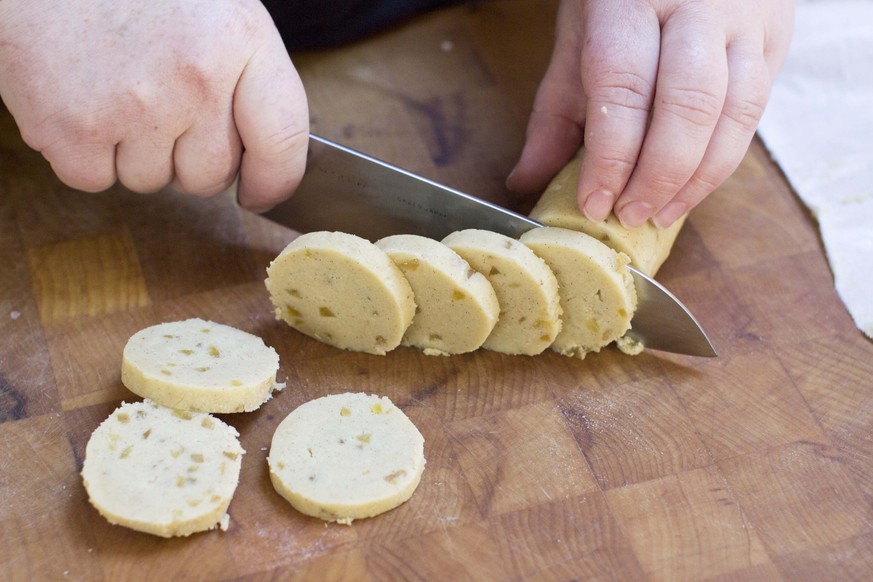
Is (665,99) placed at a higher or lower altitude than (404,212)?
higher

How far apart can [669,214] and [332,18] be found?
1352 mm

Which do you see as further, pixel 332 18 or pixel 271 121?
pixel 332 18

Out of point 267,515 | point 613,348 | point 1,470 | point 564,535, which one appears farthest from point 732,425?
point 1,470

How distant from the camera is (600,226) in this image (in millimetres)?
2318

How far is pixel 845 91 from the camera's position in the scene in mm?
3205

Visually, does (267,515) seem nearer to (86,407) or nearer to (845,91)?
(86,407)

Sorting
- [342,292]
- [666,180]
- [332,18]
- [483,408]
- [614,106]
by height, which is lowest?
[483,408]

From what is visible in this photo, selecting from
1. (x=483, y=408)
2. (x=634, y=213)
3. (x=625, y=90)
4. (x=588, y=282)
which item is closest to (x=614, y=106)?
(x=625, y=90)

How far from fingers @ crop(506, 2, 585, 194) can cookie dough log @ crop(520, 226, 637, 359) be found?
456 mm

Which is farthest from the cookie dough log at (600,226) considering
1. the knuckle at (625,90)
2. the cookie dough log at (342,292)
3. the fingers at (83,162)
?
the fingers at (83,162)

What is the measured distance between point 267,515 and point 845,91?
7.69 feet

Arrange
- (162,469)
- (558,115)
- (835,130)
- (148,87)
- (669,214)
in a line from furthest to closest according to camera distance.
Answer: (835,130)
(558,115)
(669,214)
(148,87)
(162,469)

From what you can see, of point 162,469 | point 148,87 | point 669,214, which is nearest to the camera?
point 162,469

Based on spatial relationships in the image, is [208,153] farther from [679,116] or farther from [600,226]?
[679,116]
